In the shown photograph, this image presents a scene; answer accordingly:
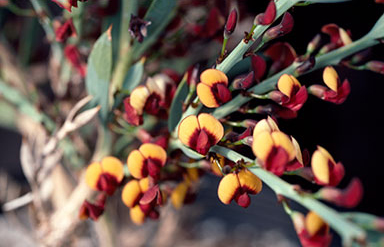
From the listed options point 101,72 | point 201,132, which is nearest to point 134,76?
point 101,72

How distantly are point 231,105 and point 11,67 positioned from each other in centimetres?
39

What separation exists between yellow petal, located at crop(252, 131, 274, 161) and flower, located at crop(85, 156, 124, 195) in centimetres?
16

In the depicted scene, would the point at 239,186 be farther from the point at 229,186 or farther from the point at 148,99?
the point at 148,99

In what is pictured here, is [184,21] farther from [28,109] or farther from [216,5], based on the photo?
[28,109]

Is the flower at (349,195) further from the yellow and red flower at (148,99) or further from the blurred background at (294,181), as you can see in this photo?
the blurred background at (294,181)

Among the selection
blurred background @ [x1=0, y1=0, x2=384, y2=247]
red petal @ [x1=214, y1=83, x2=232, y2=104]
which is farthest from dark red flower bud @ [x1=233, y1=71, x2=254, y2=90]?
blurred background @ [x1=0, y1=0, x2=384, y2=247]

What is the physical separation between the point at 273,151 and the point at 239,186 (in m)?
0.05

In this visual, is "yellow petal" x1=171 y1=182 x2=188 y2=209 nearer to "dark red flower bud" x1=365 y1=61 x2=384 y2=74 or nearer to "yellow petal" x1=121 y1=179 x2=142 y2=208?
"yellow petal" x1=121 y1=179 x2=142 y2=208

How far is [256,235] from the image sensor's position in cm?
91

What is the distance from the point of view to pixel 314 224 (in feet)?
0.72

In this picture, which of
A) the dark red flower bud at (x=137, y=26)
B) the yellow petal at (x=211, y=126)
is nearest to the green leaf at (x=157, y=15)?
the dark red flower bud at (x=137, y=26)

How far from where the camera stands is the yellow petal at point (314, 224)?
0.72 feet

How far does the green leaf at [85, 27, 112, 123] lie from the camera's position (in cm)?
33

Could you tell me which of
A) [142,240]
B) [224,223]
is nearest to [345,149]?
[224,223]
